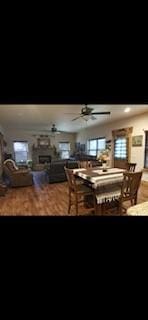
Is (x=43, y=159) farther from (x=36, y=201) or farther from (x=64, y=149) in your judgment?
(x=36, y=201)

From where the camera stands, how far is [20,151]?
355 inches

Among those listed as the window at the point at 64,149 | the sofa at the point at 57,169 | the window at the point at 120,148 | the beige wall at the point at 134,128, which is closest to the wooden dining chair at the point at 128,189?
the sofa at the point at 57,169

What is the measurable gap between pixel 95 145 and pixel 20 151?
4036mm

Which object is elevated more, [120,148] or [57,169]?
[120,148]

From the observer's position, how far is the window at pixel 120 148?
6146 millimetres

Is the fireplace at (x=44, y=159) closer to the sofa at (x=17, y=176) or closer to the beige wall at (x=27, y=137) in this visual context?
the beige wall at (x=27, y=137)

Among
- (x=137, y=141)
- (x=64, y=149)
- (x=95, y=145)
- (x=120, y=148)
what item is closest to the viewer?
(x=137, y=141)

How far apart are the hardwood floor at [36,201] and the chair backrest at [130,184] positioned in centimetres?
85

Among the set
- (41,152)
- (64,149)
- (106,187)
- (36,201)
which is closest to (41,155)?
(41,152)
